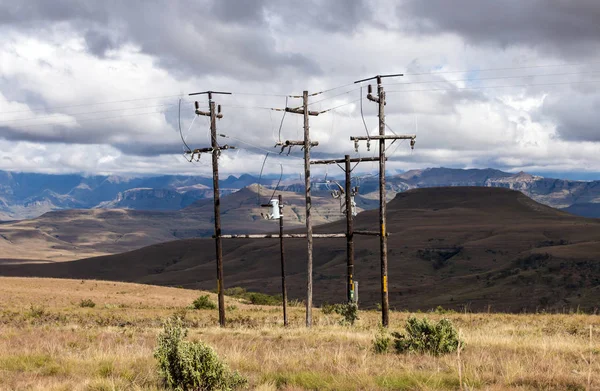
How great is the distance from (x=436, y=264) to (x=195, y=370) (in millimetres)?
108039

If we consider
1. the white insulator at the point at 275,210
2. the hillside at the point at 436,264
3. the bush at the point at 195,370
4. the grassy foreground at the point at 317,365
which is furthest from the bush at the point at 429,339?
the hillside at the point at 436,264

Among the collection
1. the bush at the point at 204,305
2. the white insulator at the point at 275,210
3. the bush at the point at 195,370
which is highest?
the white insulator at the point at 275,210

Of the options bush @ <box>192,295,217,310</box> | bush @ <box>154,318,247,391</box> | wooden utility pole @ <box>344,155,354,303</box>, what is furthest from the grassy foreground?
bush @ <box>192,295,217,310</box>

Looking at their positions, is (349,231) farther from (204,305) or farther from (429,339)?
(204,305)

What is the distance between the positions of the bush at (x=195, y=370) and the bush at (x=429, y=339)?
5.15m

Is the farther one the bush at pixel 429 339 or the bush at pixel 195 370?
the bush at pixel 429 339

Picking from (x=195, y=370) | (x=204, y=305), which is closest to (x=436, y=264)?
(x=204, y=305)

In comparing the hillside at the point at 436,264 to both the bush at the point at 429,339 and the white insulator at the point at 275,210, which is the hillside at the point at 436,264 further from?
the bush at the point at 429,339

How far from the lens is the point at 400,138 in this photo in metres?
23.5

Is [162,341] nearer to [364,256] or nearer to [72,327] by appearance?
[72,327]

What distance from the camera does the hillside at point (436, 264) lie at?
71.4m

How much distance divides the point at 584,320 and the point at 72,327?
869 inches

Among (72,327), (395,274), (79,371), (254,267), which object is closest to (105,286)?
(72,327)

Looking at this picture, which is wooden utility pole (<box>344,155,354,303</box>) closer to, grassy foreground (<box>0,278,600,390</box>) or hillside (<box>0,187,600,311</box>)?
grassy foreground (<box>0,278,600,390</box>)
